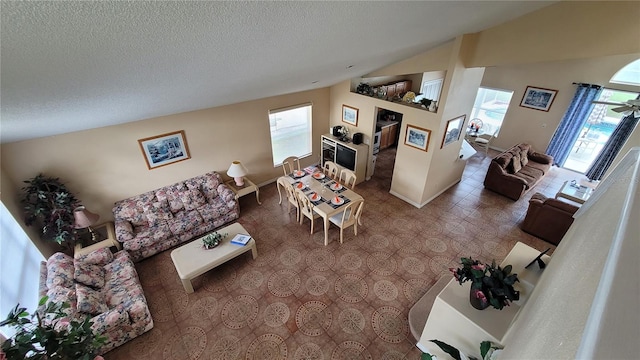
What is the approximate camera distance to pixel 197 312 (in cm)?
356

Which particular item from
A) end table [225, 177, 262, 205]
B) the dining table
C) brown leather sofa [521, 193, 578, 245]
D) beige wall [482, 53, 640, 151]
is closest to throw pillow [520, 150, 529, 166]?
beige wall [482, 53, 640, 151]

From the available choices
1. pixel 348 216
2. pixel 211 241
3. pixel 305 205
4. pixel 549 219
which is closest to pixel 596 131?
pixel 549 219

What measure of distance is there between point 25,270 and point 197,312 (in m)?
2.04

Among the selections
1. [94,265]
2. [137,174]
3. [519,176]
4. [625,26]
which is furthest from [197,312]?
[519,176]

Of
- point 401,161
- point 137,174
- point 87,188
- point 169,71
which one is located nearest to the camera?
point 169,71

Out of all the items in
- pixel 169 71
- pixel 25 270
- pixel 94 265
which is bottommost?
pixel 94 265

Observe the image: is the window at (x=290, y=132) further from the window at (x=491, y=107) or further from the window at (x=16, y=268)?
the window at (x=491, y=107)

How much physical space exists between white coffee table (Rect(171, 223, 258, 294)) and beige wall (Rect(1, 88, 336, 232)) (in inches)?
63.4

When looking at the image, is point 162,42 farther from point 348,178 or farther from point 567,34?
point 567,34

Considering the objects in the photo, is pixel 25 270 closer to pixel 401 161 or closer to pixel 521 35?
pixel 401 161

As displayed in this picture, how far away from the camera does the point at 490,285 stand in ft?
7.25

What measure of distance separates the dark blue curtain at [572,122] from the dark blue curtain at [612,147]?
60 centimetres

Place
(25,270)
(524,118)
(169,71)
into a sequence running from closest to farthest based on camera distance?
(169,71), (25,270), (524,118)

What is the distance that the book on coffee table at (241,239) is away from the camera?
4096mm
